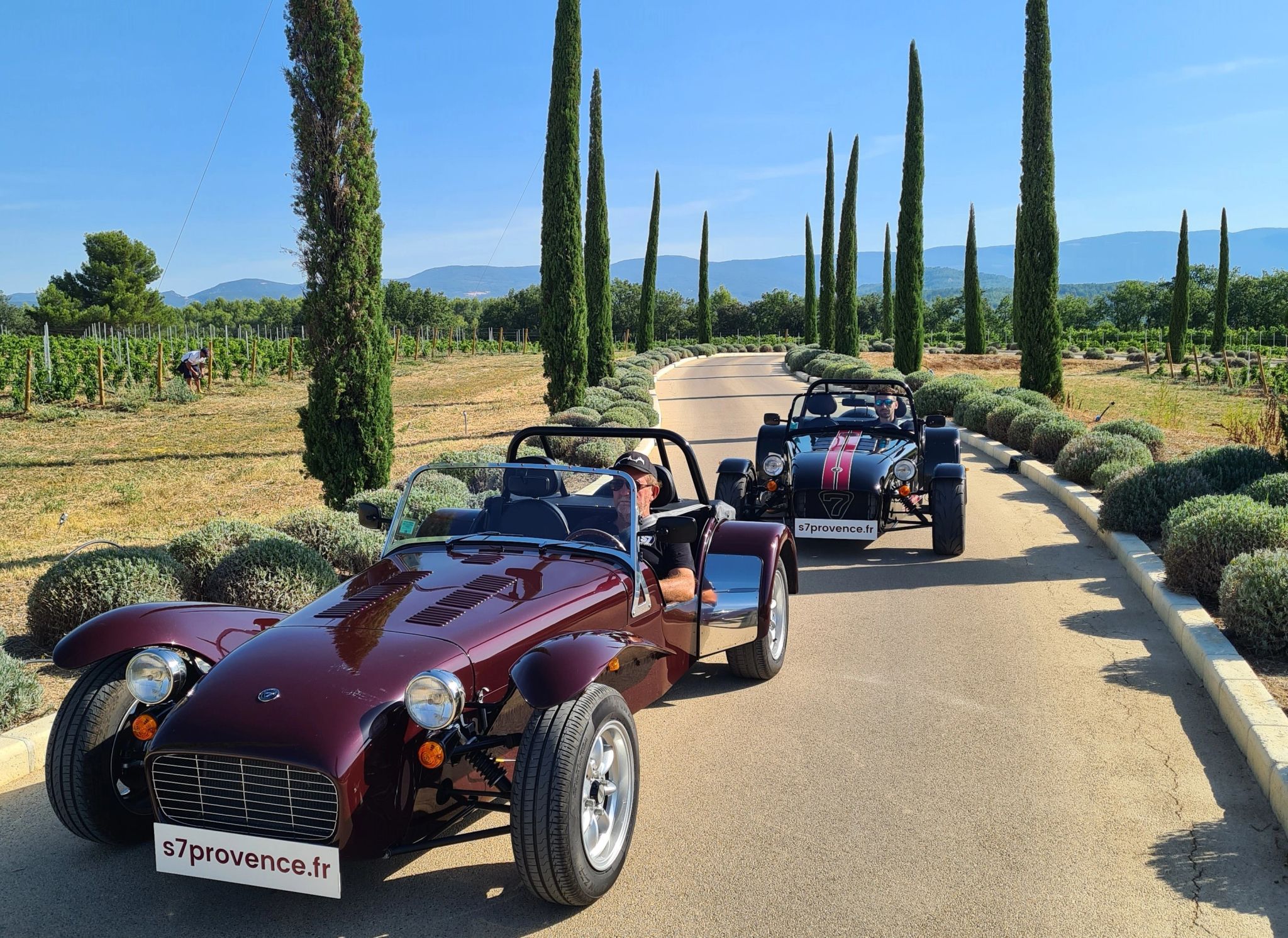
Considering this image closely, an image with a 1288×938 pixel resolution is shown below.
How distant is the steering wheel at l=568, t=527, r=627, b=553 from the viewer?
209 inches

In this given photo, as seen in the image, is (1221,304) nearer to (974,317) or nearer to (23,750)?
(974,317)

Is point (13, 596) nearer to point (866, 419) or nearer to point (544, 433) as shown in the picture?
point (544, 433)

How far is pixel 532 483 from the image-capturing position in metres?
5.60

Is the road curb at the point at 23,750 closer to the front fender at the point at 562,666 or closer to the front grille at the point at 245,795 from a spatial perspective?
the front grille at the point at 245,795

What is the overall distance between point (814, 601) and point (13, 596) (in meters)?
6.20

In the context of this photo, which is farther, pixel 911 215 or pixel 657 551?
pixel 911 215

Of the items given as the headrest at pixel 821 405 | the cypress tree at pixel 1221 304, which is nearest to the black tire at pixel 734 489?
the headrest at pixel 821 405

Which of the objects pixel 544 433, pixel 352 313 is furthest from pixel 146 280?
pixel 544 433

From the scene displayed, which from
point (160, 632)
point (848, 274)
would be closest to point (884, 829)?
point (160, 632)

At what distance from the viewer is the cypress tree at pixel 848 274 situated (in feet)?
142

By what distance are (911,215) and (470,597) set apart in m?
32.3

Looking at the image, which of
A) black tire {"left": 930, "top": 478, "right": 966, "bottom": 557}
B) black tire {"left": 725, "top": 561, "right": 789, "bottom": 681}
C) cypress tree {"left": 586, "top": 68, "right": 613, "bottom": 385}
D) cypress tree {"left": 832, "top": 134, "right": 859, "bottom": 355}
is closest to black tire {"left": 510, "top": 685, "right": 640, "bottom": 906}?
black tire {"left": 725, "top": 561, "right": 789, "bottom": 681}

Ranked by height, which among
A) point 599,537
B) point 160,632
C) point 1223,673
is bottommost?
point 1223,673

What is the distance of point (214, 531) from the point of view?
8047 millimetres
